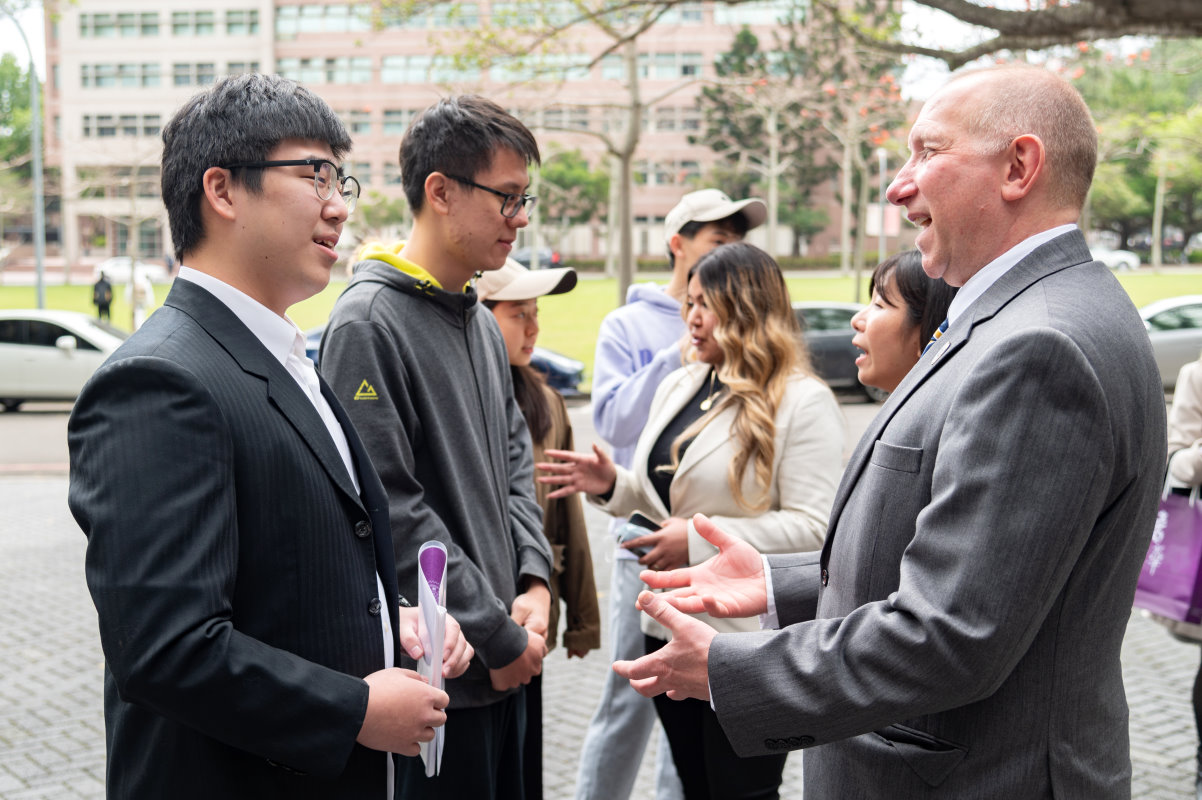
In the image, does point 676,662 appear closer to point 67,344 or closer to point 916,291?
point 916,291

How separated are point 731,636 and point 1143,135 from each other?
Result: 28.4m

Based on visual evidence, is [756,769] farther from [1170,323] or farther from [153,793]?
[1170,323]

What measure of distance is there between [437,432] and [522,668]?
64 cm

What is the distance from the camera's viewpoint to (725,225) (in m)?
4.41

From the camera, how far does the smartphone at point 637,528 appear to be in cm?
325

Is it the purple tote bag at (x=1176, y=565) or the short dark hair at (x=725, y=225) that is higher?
the short dark hair at (x=725, y=225)

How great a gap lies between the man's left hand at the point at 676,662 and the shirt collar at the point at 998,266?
0.73 metres

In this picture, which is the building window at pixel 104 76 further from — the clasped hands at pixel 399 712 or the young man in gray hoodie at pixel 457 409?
the clasped hands at pixel 399 712

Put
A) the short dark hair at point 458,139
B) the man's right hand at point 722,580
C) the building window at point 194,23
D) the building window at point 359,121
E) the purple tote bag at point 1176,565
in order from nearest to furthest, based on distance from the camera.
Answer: the man's right hand at point 722,580 < the short dark hair at point 458,139 < the purple tote bag at point 1176,565 < the building window at point 359,121 < the building window at point 194,23

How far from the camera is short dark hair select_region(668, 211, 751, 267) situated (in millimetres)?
4383

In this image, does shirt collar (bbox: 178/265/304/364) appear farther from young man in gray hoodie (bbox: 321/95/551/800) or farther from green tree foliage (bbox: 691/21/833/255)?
green tree foliage (bbox: 691/21/833/255)

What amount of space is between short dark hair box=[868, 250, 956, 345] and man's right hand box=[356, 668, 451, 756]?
1551 millimetres

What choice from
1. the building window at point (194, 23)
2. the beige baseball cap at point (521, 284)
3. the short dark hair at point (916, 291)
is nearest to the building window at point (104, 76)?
the building window at point (194, 23)

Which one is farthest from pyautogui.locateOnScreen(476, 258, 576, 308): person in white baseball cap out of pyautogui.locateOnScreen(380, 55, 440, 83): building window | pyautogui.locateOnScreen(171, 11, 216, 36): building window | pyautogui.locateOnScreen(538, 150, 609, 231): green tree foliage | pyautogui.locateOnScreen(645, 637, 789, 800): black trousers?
pyautogui.locateOnScreen(171, 11, 216, 36): building window
